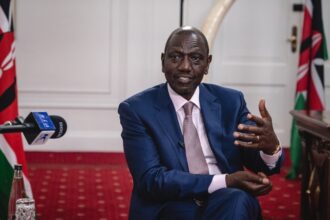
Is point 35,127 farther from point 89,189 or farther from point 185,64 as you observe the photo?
point 89,189

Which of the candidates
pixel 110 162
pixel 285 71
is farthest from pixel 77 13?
pixel 285 71

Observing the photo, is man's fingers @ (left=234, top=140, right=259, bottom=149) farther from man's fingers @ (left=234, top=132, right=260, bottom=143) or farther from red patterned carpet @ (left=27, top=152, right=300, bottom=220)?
red patterned carpet @ (left=27, top=152, right=300, bottom=220)

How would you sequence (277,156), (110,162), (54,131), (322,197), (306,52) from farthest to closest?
(110,162) < (306,52) < (322,197) < (277,156) < (54,131)

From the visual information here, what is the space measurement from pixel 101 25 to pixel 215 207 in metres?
3.44

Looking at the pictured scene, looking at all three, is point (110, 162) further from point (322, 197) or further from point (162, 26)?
point (322, 197)

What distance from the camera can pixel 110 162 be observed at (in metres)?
5.45

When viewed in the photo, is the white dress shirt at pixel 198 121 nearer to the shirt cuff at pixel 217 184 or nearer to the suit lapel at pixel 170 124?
the suit lapel at pixel 170 124

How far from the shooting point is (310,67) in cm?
511

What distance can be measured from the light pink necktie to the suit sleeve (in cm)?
12

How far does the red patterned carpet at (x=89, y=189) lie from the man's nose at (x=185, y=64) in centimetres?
161

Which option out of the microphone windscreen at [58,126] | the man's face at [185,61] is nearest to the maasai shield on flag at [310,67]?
the man's face at [185,61]

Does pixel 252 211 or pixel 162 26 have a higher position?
pixel 162 26

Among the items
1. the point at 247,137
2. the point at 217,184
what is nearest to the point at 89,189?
the point at 217,184

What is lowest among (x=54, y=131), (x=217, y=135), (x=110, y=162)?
(x=110, y=162)
